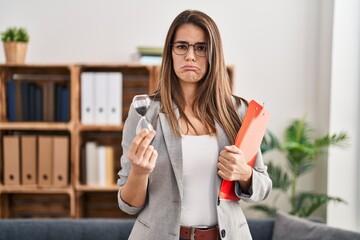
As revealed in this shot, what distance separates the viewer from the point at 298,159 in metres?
3.54

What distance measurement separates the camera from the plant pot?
140 inches

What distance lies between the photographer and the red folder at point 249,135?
1354 millimetres

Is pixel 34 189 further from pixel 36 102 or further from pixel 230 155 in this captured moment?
pixel 230 155

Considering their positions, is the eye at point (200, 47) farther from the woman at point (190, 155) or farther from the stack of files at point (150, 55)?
the stack of files at point (150, 55)

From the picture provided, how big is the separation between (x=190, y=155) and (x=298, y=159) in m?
2.33

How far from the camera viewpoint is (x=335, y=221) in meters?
3.54

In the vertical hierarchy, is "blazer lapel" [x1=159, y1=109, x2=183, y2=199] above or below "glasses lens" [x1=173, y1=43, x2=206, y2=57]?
below

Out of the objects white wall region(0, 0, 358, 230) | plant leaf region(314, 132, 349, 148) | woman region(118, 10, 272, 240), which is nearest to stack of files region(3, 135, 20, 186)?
white wall region(0, 0, 358, 230)

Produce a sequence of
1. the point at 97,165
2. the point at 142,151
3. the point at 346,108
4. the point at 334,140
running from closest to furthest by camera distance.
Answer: the point at 142,151 < the point at 334,140 < the point at 346,108 < the point at 97,165

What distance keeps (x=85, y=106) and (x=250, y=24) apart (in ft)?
4.51

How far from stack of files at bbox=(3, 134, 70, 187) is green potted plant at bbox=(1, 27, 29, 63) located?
0.55 meters

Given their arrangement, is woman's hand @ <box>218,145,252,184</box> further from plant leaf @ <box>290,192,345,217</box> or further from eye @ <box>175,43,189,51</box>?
plant leaf @ <box>290,192,345,217</box>

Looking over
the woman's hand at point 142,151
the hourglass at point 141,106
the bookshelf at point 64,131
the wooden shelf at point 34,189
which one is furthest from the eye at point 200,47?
the wooden shelf at point 34,189

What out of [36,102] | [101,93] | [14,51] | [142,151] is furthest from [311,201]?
[142,151]
